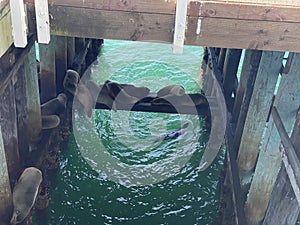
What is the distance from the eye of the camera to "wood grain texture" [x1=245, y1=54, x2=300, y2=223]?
405 centimetres

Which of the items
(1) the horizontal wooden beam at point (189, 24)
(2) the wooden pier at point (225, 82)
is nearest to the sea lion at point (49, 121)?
(2) the wooden pier at point (225, 82)

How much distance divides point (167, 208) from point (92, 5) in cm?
440

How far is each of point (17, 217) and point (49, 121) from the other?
6.61 ft

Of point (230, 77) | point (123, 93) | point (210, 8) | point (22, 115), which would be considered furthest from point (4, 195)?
point (230, 77)

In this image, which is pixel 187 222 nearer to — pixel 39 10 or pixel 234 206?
pixel 234 206

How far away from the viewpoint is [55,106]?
269 inches

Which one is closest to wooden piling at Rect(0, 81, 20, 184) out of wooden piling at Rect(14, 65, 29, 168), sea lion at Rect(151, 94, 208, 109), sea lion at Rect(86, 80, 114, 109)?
wooden piling at Rect(14, 65, 29, 168)

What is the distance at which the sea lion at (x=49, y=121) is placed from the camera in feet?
20.9

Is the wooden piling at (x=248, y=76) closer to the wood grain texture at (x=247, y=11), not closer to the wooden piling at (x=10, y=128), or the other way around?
the wood grain texture at (x=247, y=11)

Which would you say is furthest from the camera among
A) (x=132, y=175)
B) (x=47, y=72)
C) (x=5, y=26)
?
(x=132, y=175)

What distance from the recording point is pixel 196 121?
→ 917 centimetres

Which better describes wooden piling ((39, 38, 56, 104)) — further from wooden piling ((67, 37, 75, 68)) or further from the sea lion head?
the sea lion head

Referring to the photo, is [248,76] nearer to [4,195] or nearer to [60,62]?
[4,195]

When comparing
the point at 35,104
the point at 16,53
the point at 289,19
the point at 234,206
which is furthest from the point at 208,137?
the point at 289,19
